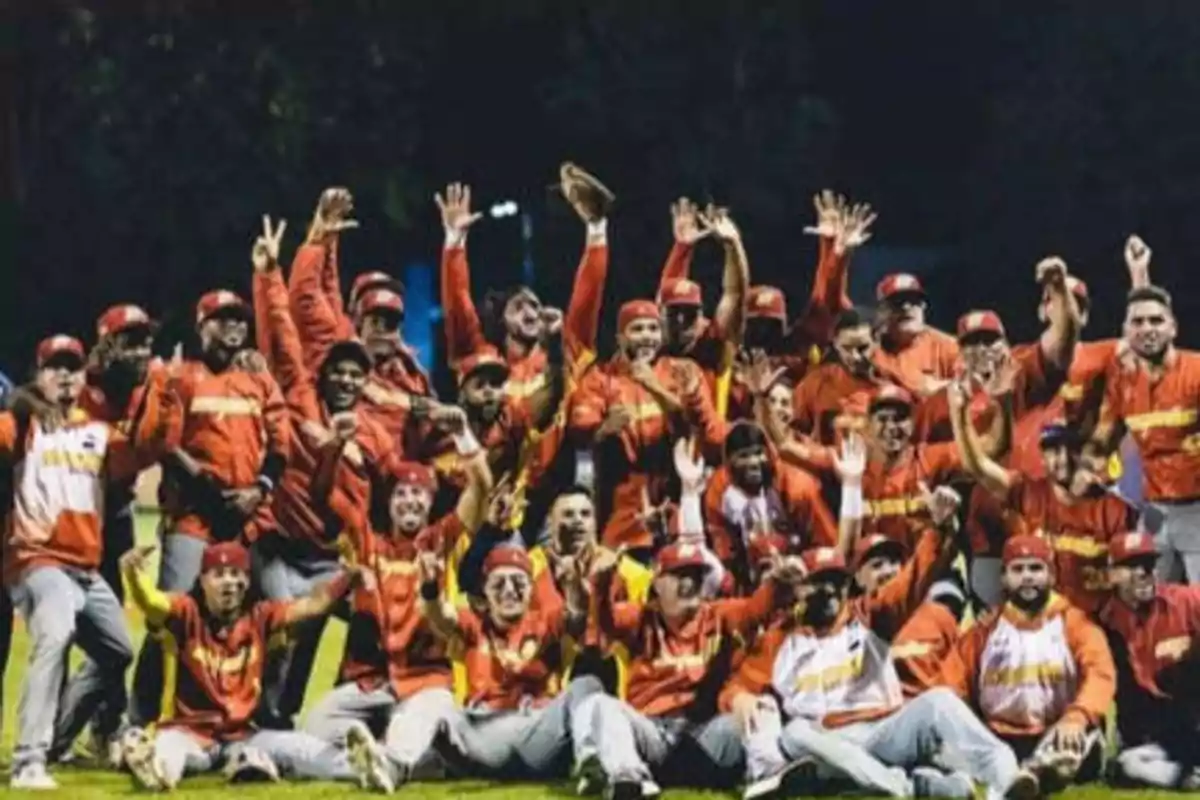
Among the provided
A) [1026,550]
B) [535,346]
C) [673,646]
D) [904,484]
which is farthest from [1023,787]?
[535,346]

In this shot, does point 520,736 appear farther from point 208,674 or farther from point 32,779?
point 32,779

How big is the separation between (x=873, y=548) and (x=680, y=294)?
4.53 feet

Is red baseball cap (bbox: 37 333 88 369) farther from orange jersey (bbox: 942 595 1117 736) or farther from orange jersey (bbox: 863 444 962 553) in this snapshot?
orange jersey (bbox: 942 595 1117 736)

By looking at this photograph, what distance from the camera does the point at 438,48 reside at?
34.6 ft

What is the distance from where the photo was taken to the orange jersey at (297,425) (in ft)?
25.3

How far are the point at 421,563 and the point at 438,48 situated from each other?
3960 mm

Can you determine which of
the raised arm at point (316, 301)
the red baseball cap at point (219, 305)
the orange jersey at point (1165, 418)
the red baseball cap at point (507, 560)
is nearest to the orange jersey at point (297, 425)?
the raised arm at point (316, 301)

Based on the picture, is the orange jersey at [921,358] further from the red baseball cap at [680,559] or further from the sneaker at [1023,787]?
the sneaker at [1023,787]

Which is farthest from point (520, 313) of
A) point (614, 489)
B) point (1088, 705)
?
point (1088, 705)

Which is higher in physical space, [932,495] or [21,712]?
[932,495]

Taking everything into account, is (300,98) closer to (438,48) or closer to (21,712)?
(438,48)

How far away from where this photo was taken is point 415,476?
7398mm

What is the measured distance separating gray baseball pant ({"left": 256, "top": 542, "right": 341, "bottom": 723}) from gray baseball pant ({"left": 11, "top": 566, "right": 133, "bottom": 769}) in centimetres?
46

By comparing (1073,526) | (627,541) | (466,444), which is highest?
(466,444)
